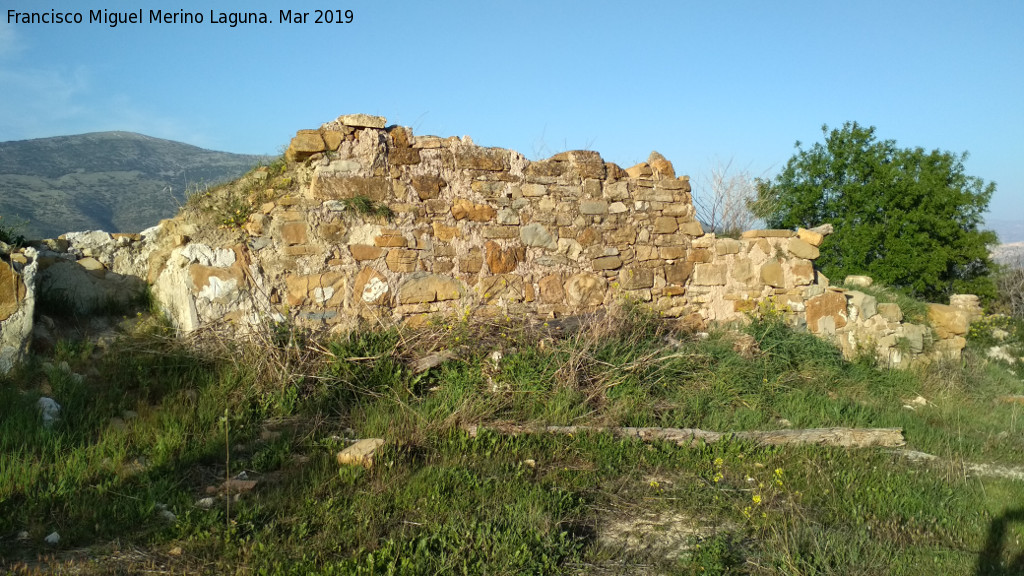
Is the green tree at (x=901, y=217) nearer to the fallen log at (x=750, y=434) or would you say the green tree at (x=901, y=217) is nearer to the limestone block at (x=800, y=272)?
the limestone block at (x=800, y=272)

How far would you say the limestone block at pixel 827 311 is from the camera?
6.93 m

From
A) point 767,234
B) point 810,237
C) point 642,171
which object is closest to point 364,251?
point 642,171

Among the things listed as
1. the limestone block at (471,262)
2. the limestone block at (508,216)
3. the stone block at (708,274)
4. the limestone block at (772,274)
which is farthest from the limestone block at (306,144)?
the limestone block at (772,274)

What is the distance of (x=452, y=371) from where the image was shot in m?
4.98

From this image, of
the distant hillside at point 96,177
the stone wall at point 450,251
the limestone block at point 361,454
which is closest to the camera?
the limestone block at point 361,454

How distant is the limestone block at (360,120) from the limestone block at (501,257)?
1403mm

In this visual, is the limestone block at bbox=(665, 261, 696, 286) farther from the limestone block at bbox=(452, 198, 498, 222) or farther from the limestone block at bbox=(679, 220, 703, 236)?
the limestone block at bbox=(452, 198, 498, 222)

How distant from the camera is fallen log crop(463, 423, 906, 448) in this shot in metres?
4.37

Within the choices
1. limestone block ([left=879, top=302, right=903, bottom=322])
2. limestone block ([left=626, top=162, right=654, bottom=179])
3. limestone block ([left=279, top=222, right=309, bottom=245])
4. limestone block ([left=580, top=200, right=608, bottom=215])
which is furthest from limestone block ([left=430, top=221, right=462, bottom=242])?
limestone block ([left=879, top=302, right=903, bottom=322])

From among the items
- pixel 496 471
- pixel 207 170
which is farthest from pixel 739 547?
pixel 207 170

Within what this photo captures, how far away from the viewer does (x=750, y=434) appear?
14.9 ft

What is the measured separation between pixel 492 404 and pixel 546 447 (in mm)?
610

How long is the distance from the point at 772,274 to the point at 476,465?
4.36 meters

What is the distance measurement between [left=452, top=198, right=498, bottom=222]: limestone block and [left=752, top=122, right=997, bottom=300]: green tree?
10820 millimetres
